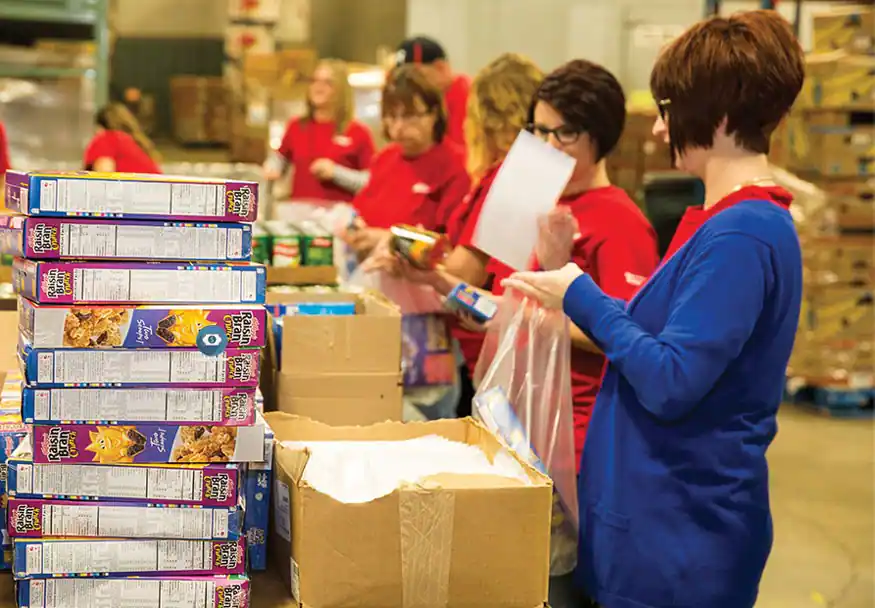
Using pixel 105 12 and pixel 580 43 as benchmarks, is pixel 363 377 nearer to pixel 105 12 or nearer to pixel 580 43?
pixel 105 12

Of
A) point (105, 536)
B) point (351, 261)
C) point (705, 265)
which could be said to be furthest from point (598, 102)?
point (351, 261)

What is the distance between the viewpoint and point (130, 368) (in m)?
1.60

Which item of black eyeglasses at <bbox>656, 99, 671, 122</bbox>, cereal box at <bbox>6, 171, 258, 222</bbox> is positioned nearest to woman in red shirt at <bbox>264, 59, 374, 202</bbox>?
black eyeglasses at <bbox>656, 99, 671, 122</bbox>

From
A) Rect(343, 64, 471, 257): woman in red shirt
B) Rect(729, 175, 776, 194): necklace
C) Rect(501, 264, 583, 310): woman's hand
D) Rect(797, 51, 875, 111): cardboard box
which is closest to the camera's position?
Rect(729, 175, 776, 194): necklace

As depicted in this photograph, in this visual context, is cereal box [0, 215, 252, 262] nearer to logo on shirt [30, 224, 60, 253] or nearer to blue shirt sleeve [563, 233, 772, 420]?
logo on shirt [30, 224, 60, 253]

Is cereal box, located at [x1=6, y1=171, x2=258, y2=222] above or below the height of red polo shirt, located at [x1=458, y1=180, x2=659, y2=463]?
above

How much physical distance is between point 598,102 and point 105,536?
4.55 feet

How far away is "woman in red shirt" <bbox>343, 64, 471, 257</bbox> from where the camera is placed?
396 centimetres

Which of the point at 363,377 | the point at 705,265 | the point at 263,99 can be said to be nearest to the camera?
the point at 705,265

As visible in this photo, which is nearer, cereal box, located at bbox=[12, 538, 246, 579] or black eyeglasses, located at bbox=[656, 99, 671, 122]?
cereal box, located at bbox=[12, 538, 246, 579]

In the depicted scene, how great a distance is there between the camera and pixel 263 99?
392 inches

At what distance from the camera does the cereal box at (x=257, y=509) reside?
6.02 feet

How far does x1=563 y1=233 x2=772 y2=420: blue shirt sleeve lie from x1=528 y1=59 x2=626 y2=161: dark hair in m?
0.69

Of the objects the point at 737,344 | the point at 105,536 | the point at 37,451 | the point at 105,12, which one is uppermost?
the point at 105,12
